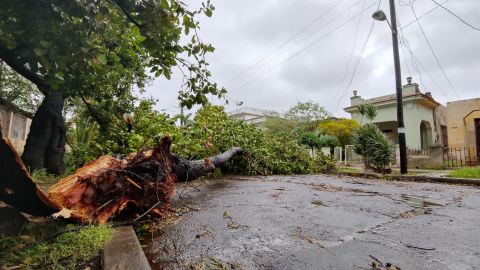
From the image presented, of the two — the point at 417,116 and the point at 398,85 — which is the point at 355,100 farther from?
the point at 398,85

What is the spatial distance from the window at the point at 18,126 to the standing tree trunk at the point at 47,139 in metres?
8.50

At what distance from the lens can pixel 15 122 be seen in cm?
1434

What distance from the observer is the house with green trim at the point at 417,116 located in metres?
18.9

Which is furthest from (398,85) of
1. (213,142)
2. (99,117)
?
(99,117)

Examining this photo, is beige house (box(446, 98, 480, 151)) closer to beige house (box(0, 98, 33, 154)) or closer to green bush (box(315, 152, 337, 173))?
green bush (box(315, 152, 337, 173))

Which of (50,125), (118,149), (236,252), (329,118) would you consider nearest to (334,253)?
(236,252)

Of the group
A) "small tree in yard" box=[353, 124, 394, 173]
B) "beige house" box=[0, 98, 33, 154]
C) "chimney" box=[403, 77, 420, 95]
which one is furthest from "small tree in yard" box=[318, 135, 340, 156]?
"beige house" box=[0, 98, 33, 154]

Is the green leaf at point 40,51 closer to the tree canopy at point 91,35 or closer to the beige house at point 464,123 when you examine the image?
the tree canopy at point 91,35

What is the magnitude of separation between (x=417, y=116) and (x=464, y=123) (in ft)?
8.50

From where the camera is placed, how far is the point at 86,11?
5.53ft

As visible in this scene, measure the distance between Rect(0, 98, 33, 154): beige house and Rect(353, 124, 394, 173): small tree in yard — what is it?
14.7 m

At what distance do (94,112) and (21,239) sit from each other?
25.6 feet

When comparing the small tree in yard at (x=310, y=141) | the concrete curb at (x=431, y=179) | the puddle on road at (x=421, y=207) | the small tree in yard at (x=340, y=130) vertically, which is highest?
the small tree in yard at (x=340, y=130)

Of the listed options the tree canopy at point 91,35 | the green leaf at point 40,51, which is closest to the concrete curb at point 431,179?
the tree canopy at point 91,35
